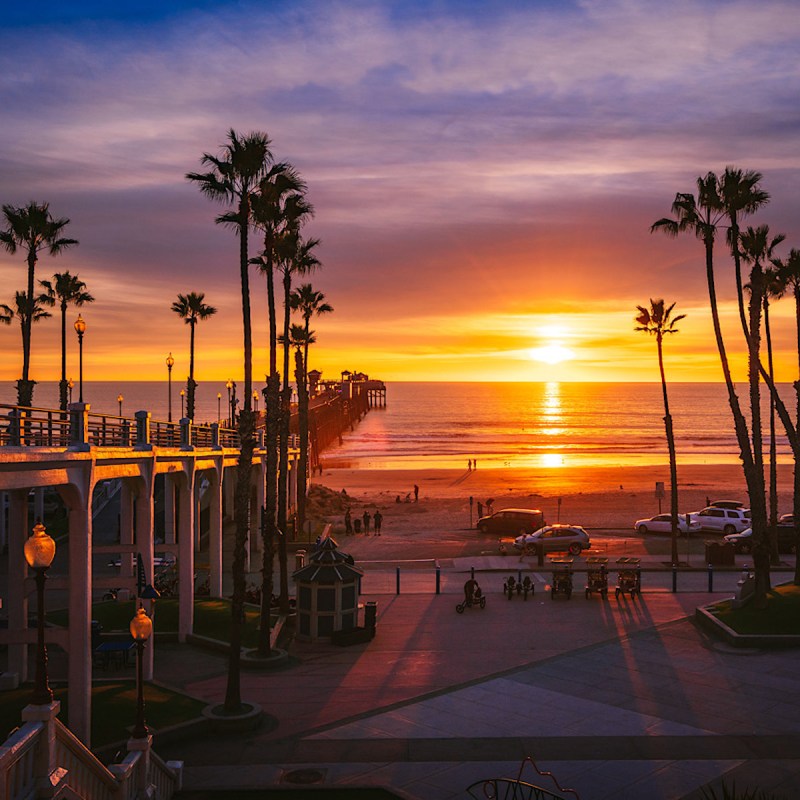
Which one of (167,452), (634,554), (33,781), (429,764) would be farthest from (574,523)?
(33,781)

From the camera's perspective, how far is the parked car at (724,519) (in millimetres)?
46688

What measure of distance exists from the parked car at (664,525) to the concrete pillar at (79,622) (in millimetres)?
36014

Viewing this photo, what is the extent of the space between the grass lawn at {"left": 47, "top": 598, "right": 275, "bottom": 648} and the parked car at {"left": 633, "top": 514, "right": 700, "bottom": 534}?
27.2m

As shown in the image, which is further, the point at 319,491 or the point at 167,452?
the point at 319,491

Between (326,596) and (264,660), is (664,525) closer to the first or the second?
(326,596)

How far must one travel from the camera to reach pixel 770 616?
25.0 metres

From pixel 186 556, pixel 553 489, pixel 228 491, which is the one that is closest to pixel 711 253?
pixel 186 556

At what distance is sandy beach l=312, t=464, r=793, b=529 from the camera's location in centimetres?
6059

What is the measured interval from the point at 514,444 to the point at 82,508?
128 m

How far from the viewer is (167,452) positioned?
23328 mm

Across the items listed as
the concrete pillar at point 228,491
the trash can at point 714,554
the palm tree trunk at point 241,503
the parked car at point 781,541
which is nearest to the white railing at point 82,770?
the palm tree trunk at point 241,503

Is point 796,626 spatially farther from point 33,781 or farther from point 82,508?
point 33,781

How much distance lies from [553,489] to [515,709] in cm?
5981

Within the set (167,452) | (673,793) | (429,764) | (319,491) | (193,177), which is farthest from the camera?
(319,491)
